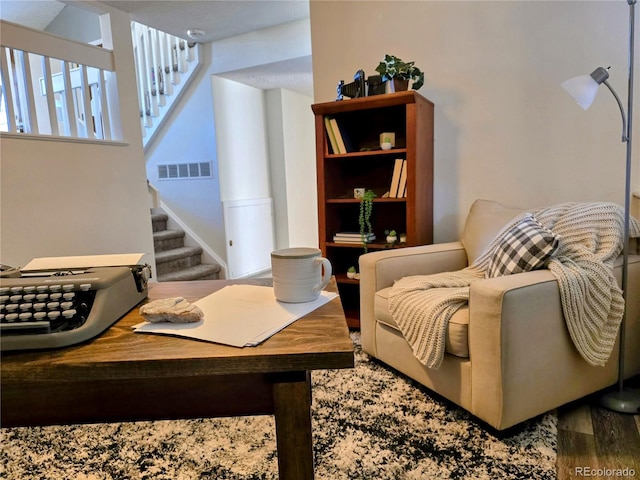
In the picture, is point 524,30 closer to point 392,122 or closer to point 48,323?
point 392,122

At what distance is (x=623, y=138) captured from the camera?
157 cm

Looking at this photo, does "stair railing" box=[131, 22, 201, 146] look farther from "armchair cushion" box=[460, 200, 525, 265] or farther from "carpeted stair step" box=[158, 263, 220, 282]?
"armchair cushion" box=[460, 200, 525, 265]

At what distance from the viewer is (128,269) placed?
33.1 inches

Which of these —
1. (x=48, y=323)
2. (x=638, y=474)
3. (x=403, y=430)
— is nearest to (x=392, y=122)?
(x=403, y=430)

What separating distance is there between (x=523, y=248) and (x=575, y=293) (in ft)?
0.82

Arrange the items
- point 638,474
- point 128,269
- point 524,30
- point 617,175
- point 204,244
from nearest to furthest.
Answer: point 128,269, point 638,474, point 617,175, point 524,30, point 204,244

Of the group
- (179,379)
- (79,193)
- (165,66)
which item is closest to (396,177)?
(179,379)

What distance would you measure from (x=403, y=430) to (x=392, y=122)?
1.87m

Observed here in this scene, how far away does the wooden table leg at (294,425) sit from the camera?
64cm

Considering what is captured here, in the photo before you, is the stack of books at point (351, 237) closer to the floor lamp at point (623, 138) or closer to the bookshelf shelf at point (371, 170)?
the bookshelf shelf at point (371, 170)

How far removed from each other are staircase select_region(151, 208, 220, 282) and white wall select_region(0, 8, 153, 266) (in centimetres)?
50

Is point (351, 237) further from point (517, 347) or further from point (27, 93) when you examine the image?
point (27, 93)

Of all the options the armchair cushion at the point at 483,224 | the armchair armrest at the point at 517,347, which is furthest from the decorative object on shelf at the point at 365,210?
the armchair armrest at the point at 517,347

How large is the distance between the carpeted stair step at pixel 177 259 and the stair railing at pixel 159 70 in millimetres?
1263
